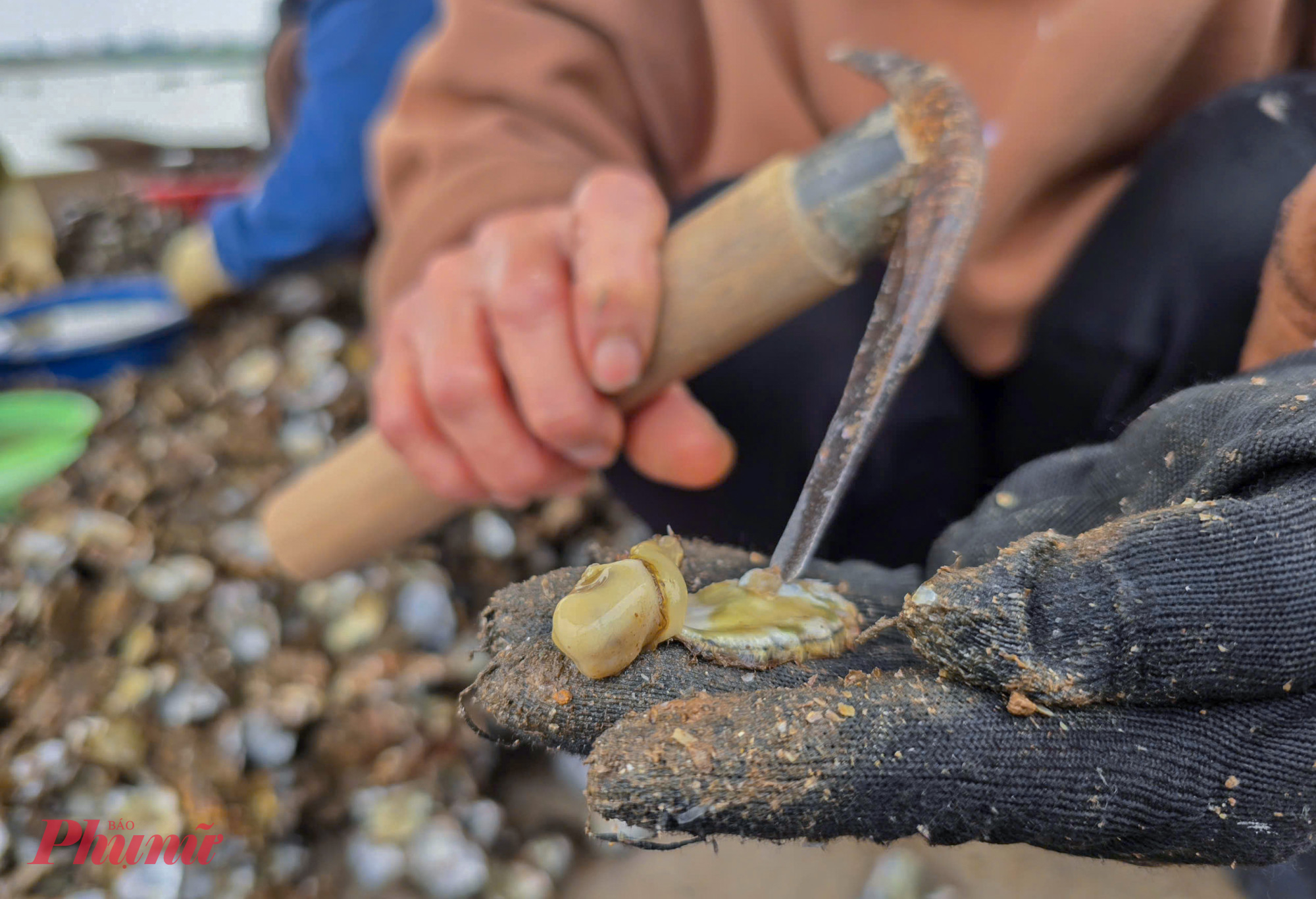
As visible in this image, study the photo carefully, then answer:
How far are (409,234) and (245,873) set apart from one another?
0.86 metres

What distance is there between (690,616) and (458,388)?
42 centimetres

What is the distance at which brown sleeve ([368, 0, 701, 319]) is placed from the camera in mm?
1150

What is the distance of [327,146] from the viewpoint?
1.94m

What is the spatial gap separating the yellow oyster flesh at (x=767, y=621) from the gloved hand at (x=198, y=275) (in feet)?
6.30

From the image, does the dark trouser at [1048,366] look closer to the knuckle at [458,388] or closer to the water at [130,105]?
the knuckle at [458,388]

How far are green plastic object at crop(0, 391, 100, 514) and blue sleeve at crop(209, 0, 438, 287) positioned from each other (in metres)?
0.52

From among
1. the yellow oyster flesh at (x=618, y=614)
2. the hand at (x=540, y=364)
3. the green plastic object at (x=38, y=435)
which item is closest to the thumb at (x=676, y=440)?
the hand at (x=540, y=364)

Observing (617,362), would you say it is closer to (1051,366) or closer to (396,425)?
(396,425)

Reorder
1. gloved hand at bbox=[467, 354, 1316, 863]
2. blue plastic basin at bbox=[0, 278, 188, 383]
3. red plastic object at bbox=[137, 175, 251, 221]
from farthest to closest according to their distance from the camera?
red plastic object at bbox=[137, 175, 251, 221], blue plastic basin at bbox=[0, 278, 188, 383], gloved hand at bbox=[467, 354, 1316, 863]

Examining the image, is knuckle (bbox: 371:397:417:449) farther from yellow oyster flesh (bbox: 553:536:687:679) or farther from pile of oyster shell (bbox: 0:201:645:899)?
yellow oyster flesh (bbox: 553:536:687:679)

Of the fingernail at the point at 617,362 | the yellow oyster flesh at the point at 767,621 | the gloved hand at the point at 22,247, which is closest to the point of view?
the yellow oyster flesh at the point at 767,621

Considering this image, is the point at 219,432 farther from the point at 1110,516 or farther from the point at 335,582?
the point at 1110,516

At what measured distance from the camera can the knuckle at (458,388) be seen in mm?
880

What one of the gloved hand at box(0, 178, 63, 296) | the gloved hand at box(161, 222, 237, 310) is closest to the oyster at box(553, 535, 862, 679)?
the gloved hand at box(161, 222, 237, 310)
